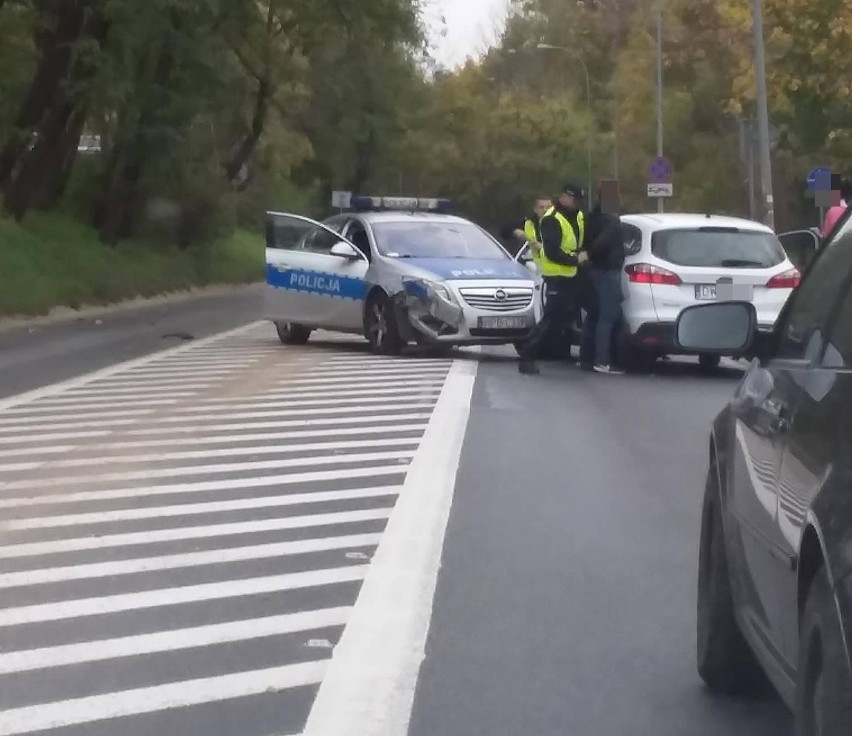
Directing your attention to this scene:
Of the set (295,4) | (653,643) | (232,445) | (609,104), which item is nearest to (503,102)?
(609,104)

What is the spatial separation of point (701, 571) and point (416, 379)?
1138 cm

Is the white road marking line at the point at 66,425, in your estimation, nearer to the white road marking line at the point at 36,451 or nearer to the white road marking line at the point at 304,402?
the white road marking line at the point at 304,402

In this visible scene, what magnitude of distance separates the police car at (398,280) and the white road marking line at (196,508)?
29.7ft

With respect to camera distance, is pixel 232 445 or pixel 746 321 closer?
pixel 746 321

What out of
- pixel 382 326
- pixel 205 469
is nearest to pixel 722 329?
pixel 205 469

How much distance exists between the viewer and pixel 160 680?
6.16 meters

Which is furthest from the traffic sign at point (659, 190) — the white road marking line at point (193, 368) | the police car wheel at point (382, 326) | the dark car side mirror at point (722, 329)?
the dark car side mirror at point (722, 329)

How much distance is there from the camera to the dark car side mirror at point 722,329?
5.71 metres

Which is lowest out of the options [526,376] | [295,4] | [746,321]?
[526,376]

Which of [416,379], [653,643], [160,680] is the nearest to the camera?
[160,680]

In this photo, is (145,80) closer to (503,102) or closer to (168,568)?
(168,568)

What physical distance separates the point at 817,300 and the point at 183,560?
3.92 metres

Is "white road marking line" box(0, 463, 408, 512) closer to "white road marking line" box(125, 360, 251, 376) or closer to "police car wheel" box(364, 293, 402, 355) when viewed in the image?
"white road marking line" box(125, 360, 251, 376)

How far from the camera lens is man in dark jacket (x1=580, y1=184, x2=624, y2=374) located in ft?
58.3
